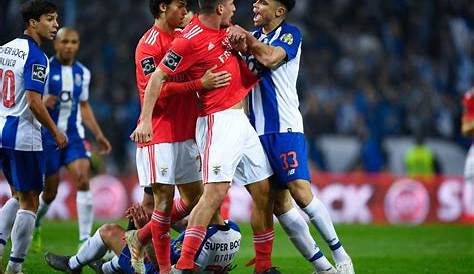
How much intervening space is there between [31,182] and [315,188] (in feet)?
35.2

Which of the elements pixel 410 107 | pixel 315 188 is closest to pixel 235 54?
pixel 315 188

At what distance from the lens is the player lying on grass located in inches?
325

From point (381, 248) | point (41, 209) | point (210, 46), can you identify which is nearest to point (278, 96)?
point (210, 46)

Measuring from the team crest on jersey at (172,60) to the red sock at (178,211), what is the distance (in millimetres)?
1472

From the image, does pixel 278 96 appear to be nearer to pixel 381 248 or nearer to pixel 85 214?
pixel 85 214

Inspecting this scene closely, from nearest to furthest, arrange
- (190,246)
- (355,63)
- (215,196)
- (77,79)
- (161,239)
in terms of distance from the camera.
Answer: (190,246) → (215,196) → (161,239) → (77,79) → (355,63)

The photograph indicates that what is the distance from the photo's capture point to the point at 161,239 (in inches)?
336

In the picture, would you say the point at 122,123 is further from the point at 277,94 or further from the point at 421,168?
the point at 277,94

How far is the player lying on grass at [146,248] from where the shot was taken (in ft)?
27.1

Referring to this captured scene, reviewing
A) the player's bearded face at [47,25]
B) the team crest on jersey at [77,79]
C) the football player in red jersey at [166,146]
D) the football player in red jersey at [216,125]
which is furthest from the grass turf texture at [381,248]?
the player's bearded face at [47,25]

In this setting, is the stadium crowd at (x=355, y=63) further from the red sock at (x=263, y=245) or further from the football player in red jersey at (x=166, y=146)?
the red sock at (x=263, y=245)

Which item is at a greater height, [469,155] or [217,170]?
[217,170]

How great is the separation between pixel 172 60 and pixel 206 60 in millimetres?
336

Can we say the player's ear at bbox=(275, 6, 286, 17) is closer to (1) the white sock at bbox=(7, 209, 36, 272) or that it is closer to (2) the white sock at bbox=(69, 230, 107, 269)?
(2) the white sock at bbox=(69, 230, 107, 269)
